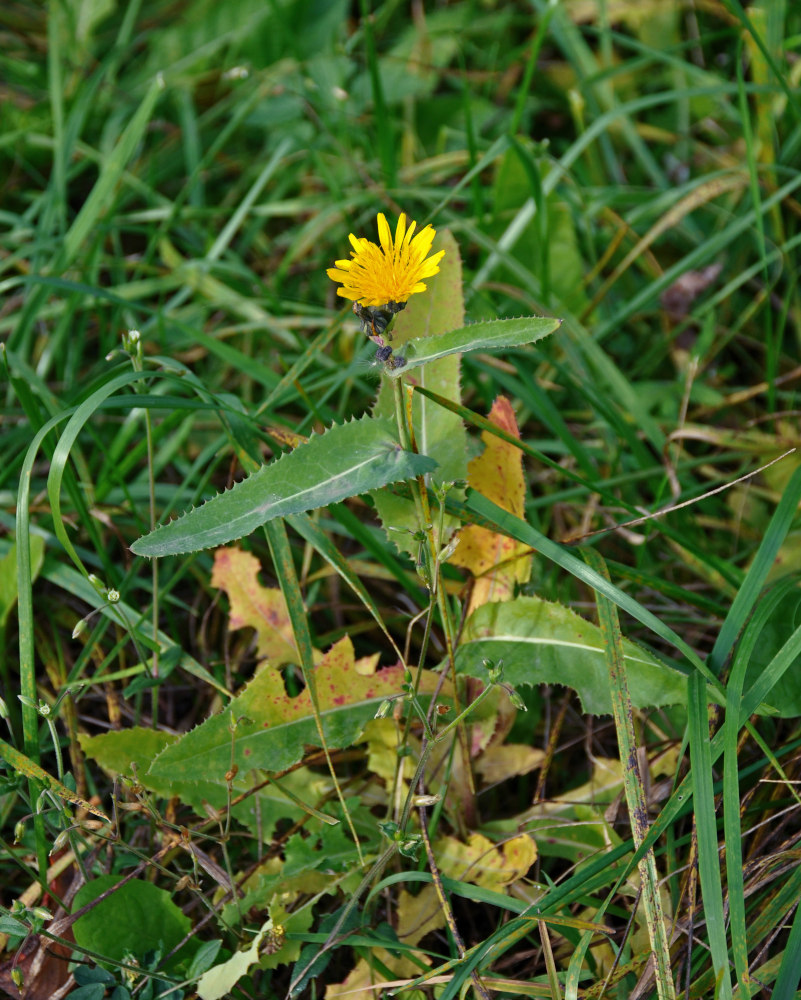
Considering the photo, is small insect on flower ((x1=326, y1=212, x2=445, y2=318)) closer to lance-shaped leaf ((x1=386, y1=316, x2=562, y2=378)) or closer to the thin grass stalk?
lance-shaped leaf ((x1=386, y1=316, x2=562, y2=378))

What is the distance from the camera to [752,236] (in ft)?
8.83

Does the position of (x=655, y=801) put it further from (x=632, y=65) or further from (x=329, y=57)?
(x=329, y=57)

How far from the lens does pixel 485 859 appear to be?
1.62 m

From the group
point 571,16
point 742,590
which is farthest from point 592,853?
point 571,16

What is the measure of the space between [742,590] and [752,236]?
1582 millimetres

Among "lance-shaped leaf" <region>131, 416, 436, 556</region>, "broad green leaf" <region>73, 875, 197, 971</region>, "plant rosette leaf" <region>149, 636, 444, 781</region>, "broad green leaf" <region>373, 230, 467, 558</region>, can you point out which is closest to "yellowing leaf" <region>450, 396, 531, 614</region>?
"broad green leaf" <region>373, 230, 467, 558</region>

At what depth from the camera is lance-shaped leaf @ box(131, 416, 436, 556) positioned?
4.31 ft

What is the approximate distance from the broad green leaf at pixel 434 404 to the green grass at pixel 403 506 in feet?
0.07

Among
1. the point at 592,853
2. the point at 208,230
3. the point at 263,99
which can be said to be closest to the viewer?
the point at 592,853

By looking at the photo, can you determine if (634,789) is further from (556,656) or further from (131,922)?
(131,922)

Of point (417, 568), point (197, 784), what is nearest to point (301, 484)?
point (417, 568)

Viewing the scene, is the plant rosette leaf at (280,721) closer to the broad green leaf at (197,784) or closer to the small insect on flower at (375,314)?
the broad green leaf at (197,784)

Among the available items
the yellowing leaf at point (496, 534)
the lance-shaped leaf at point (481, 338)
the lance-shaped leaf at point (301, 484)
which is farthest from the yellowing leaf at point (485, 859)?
the lance-shaped leaf at point (481, 338)

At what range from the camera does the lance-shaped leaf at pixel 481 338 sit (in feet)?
4.30
